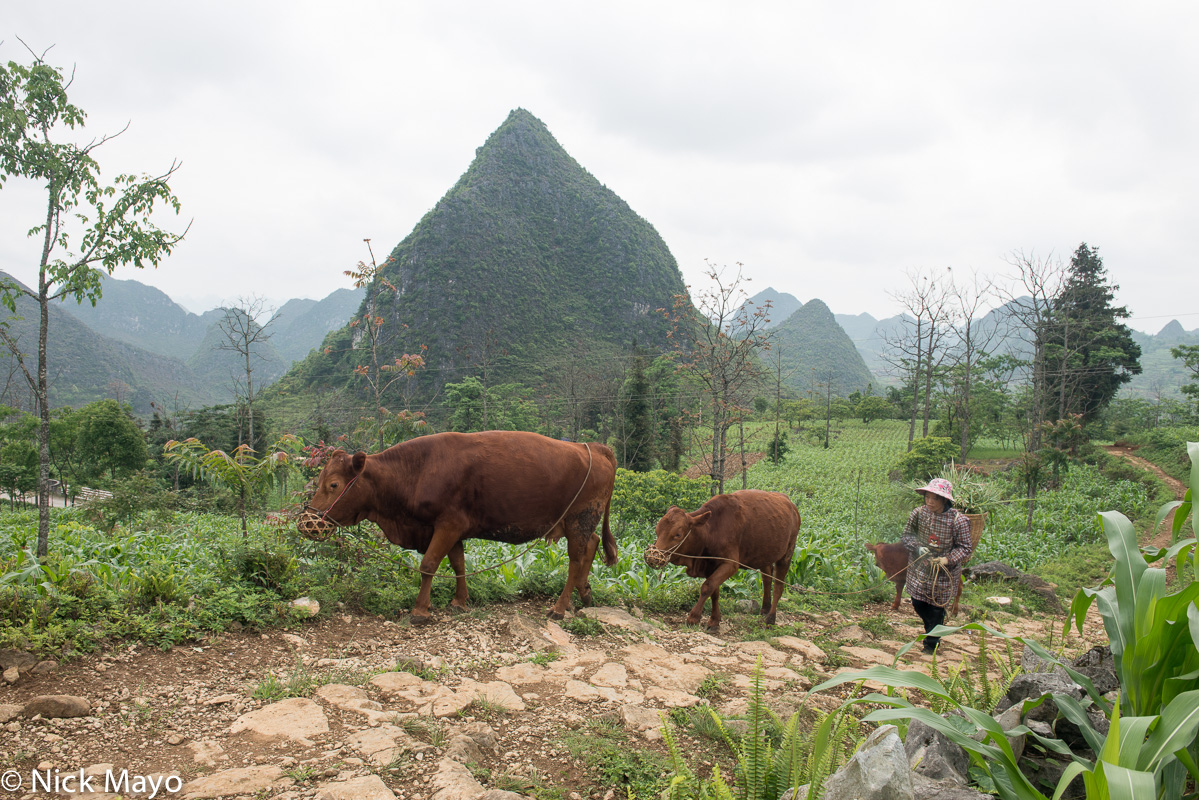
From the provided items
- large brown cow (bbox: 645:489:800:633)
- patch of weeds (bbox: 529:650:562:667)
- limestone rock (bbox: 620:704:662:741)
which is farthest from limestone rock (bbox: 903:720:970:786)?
large brown cow (bbox: 645:489:800:633)

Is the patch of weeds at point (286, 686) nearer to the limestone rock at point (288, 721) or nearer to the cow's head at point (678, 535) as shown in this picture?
the limestone rock at point (288, 721)

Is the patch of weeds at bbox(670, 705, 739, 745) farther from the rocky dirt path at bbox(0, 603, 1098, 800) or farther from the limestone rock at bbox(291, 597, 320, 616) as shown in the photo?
the limestone rock at bbox(291, 597, 320, 616)

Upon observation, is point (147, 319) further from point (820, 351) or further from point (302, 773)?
point (302, 773)

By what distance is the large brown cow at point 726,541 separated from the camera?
624cm

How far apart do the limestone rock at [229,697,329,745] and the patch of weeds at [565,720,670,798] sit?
4.57ft

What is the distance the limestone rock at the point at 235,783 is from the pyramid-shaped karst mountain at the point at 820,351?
333ft

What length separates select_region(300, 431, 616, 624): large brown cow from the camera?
5270 millimetres

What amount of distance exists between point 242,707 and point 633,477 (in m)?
10.2

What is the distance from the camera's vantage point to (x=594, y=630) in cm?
543

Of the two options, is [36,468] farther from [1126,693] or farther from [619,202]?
[619,202]

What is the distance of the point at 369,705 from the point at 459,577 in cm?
197

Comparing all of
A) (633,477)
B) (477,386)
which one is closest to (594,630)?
(633,477)

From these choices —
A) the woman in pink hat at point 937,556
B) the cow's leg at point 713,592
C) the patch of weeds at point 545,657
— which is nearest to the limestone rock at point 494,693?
the patch of weeds at point 545,657

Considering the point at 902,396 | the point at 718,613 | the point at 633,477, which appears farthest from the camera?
the point at 902,396
